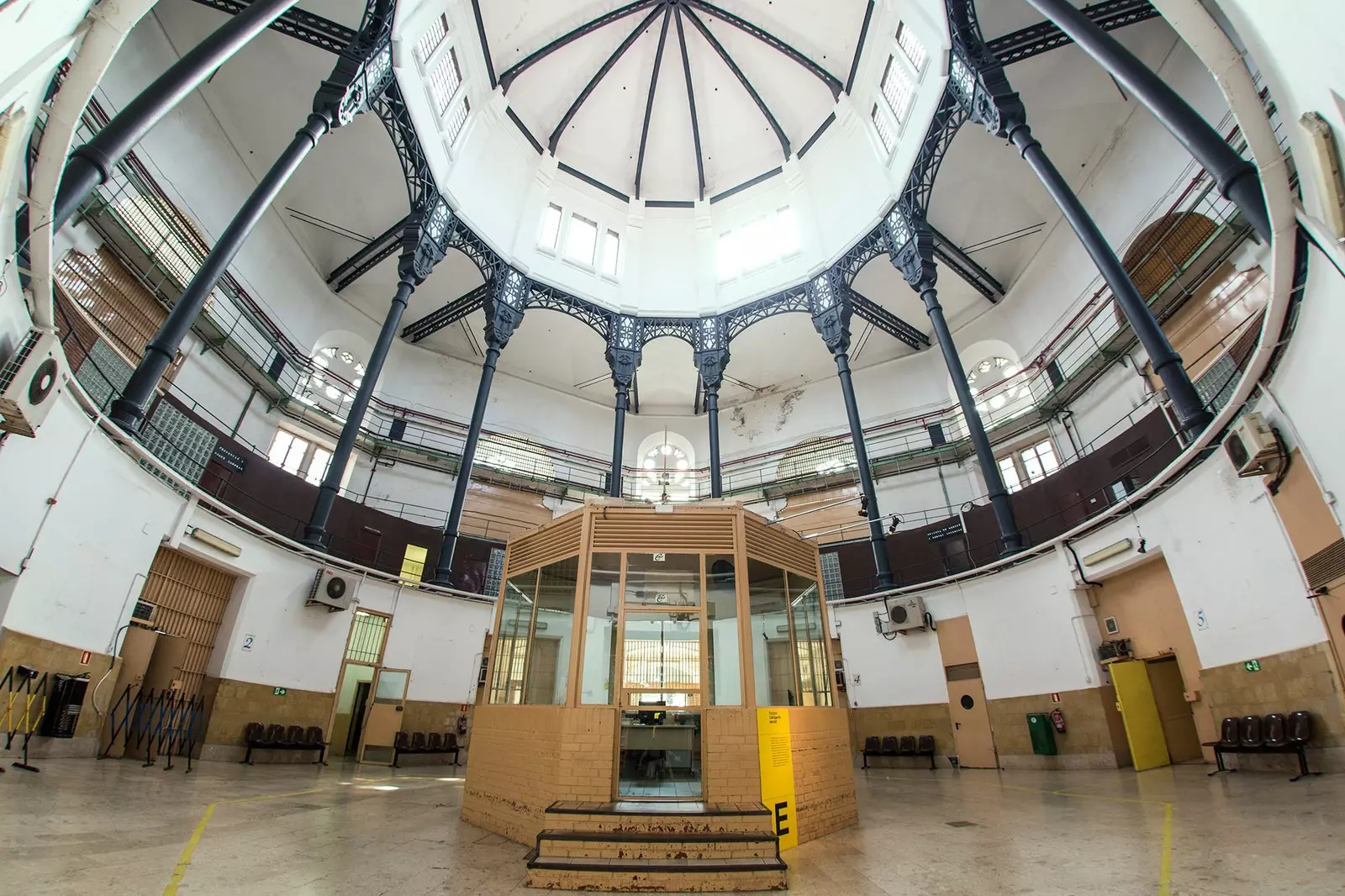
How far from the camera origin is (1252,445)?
20.7ft

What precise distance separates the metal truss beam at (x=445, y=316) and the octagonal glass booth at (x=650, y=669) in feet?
46.1

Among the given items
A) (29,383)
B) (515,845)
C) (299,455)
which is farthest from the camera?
(299,455)

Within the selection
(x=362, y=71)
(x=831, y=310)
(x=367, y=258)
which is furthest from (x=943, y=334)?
(x=367, y=258)

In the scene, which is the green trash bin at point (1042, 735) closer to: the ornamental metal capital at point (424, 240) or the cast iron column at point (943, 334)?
the cast iron column at point (943, 334)

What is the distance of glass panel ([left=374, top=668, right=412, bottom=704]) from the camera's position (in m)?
12.6

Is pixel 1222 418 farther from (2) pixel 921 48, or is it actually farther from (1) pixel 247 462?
(1) pixel 247 462

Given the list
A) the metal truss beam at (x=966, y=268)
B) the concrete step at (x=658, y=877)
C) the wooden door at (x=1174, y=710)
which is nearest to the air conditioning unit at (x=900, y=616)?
the wooden door at (x=1174, y=710)

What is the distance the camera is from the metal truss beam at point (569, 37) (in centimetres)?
→ 1747

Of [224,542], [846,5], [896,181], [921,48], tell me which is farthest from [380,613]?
[846,5]

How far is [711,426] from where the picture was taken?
57.1 feet

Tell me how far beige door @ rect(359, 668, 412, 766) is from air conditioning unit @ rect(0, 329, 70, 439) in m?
9.17

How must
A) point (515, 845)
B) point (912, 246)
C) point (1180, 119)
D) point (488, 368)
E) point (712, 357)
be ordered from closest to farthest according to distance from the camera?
point (515, 845) → point (1180, 119) → point (912, 246) → point (488, 368) → point (712, 357)

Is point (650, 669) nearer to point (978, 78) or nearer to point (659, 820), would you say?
point (659, 820)

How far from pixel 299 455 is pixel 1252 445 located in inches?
750
